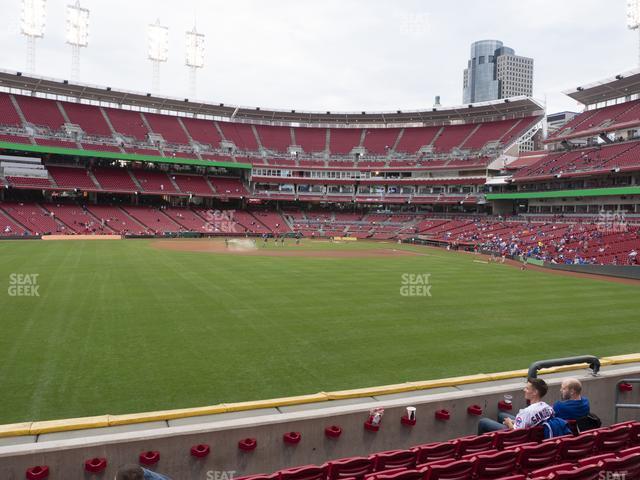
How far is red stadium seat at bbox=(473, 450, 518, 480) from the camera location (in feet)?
17.1

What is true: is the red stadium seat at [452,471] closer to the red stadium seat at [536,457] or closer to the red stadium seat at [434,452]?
the red stadium seat at [434,452]

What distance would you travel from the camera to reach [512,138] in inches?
3044

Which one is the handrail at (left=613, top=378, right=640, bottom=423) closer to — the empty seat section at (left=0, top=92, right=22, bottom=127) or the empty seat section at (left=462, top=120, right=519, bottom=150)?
the empty seat section at (left=462, top=120, right=519, bottom=150)

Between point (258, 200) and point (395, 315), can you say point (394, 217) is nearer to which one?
point (258, 200)

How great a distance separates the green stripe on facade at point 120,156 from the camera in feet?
216

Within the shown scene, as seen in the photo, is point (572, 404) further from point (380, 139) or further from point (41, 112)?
point (380, 139)

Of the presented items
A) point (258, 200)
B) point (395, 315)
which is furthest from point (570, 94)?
point (395, 315)

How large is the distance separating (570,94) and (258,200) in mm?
56511

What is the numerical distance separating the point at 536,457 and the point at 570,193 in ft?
205

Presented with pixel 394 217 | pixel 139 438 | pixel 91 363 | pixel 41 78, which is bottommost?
pixel 91 363

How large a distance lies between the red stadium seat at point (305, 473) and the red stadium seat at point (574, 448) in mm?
3119

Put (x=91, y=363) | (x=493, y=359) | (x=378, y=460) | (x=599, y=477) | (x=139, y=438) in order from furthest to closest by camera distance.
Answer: (x=493, y=359)
(x=91, y=363)
(x=139, y=438)
(x=378, y=460)
(x=599, y=477)

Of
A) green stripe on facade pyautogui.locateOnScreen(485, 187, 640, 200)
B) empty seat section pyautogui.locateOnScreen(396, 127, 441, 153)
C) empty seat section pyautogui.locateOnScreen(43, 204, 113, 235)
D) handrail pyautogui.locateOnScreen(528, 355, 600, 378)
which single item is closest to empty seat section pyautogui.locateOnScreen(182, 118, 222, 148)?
empty seat section pyautogui.locateOnScreen(43, 204, 113, 235)

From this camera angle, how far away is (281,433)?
6.55 m
